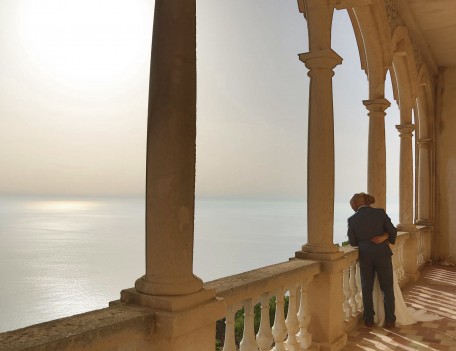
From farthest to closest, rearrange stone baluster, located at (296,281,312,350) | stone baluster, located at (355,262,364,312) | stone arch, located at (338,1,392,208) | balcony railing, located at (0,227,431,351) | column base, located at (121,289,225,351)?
stone arch, located at (338,1,392,208), stone baluster, located at (355,262,364,312), stone baluster, located at (296,281,312,350), column base, located at (121,289,225,351), balcony railing, located at (0,227,431,351)

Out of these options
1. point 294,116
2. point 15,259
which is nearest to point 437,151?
point 294,116

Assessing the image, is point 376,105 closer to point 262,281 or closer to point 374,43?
point 374,43

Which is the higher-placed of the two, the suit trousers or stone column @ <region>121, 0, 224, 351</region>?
stone column @ <region>121, 0, 224, 351</region>

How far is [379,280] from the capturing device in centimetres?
649

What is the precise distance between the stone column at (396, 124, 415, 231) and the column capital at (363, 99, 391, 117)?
9.76ft

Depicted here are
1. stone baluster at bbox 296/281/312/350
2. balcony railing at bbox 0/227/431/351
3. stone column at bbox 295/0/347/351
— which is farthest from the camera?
stone column at bbox 295/0/347/351

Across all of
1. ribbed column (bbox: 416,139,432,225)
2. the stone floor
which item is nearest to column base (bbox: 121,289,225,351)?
the stone floor

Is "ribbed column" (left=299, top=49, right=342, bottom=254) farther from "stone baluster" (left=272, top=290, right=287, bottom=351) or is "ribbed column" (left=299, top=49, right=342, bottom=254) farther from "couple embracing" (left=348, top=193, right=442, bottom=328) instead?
"stone baluster" (left=272, top=290, right=287, bottom=351)

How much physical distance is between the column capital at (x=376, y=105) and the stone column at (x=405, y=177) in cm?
297

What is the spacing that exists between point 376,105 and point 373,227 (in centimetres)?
285

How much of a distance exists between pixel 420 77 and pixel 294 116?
459 ft

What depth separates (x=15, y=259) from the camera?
190125 mm

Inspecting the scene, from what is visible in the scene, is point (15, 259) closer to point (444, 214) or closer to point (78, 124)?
point (78, 124)

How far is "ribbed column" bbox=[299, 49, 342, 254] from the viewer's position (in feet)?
18.5
